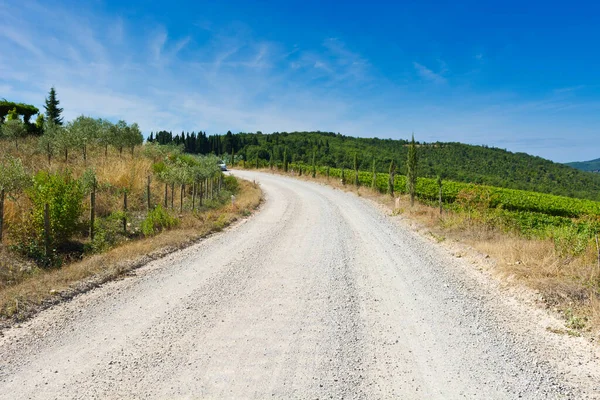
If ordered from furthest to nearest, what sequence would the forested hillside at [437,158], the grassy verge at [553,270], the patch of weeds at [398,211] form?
the forested hillside at [437,158], the patch of weeds at [398,211], the grassy verge at [553,270]

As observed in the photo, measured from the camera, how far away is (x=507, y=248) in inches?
337

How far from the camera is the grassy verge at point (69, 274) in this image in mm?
5691

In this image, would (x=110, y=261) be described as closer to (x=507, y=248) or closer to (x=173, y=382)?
(x=173, y=382)

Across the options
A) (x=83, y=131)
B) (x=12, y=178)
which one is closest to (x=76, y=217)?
(x=12, y=178)

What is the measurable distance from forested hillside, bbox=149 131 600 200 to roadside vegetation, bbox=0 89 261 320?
5683 centimetres

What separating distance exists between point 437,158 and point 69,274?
4458 inches

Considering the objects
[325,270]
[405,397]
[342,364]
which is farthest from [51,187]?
[405,397]

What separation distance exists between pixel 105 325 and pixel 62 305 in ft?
4.29

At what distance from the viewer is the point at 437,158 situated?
10956 centimetres

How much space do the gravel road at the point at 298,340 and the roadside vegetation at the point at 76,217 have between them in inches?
31.8

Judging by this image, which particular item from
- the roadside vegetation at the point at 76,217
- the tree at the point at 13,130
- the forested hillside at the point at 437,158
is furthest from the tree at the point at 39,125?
the forested hillside at the point at 437,158

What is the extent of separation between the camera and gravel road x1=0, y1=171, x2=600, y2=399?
3709 millimetres

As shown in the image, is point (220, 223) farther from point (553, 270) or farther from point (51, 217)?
point (553, 270)

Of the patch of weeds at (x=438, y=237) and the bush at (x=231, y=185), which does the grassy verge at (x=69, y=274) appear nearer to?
the patch of weeds at (x=438, y=237)
